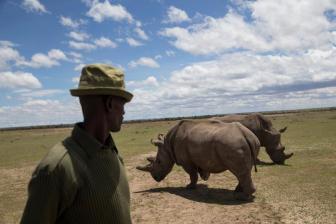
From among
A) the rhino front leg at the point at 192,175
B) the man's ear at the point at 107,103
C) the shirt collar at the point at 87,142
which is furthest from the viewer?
the rhino front leg at the point at 192,175

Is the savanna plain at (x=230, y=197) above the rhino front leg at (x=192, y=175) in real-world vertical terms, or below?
below

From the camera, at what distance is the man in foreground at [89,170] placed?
269 cm

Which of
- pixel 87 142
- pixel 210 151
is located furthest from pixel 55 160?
pixel 210 151

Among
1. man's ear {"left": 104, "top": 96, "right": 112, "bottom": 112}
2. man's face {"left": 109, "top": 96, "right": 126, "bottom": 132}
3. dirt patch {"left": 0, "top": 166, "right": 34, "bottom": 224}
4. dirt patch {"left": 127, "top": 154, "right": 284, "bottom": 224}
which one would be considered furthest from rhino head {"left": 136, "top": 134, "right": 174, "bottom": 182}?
man's ear {"left": 104, "top": 96, "right": 112, "bottom": 112}

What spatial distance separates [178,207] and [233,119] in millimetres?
9623

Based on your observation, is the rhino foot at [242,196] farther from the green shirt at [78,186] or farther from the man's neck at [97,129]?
the man's neck at [97,129]

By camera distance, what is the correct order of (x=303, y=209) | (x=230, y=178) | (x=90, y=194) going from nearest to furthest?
(x=90, y=194) → (x=303, y=209) → (x=230, y=178)

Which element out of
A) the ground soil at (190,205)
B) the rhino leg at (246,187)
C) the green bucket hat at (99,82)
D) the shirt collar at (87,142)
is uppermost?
the green bucket hat at (99,82)

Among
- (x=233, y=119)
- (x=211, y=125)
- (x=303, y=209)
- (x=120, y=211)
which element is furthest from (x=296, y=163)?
(x=120, y=211)

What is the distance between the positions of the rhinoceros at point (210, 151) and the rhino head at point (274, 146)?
6067 millimetres

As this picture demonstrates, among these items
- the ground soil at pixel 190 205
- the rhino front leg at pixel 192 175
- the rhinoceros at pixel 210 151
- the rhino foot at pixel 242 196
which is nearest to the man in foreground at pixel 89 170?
the ground soil at pixel 190 205

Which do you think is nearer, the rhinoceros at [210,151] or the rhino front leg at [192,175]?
the rhinoceros at [210,151]

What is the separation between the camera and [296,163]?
18984mm

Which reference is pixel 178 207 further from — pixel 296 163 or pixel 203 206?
pixel 296 163
